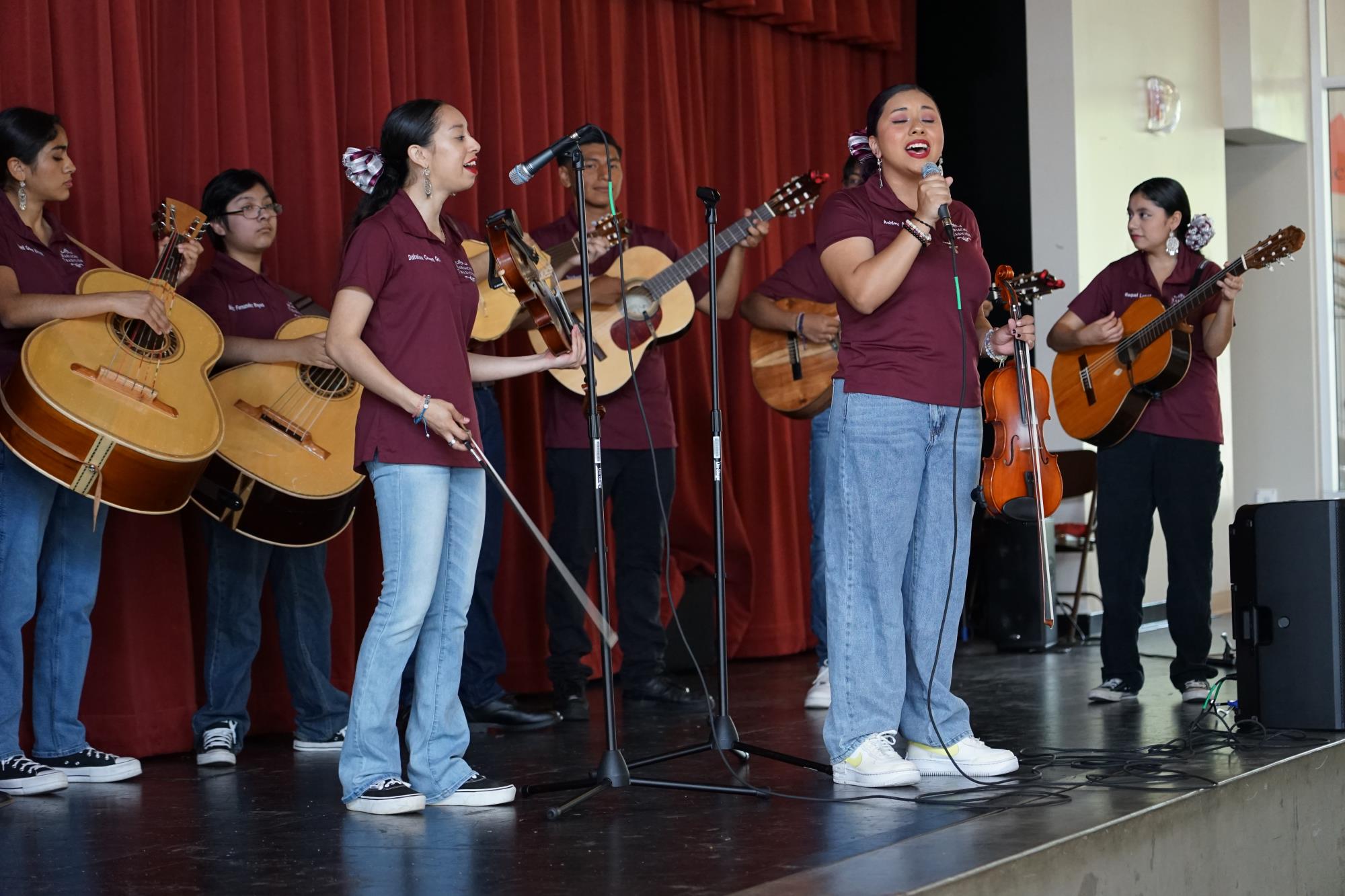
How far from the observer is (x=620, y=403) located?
4.64m

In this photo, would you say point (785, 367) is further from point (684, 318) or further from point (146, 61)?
point (146, 61)

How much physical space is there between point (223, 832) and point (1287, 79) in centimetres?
711

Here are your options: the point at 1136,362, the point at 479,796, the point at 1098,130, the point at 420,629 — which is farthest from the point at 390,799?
the point at 1098,130

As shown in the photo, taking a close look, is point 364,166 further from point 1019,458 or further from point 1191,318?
point 1191,318

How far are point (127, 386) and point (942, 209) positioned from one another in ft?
6.17

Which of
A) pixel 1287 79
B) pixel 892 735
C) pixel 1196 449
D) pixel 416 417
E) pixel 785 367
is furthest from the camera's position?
pixel 1287 79

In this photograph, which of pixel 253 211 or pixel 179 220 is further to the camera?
pixel 253 211

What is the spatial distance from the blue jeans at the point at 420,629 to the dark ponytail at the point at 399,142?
0.57 metres

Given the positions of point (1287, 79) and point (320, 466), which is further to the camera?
point (1287, 79)

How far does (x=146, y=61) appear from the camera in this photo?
4234 millimetres

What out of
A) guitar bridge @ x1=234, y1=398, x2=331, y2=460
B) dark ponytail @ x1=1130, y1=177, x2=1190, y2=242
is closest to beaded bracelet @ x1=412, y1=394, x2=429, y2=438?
guitar bridge @ x1=234, y1=398, x2=331, y2=460

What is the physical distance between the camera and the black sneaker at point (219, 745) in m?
3.86

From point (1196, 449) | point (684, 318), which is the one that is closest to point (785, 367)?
point (684, 318)

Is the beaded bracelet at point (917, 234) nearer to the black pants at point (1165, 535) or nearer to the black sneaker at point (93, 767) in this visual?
the black pants at point (1165, 535)
